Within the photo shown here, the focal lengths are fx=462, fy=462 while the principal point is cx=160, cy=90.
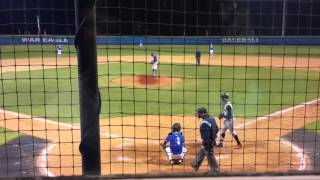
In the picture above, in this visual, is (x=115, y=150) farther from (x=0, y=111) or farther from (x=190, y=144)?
(x=0, y=111)

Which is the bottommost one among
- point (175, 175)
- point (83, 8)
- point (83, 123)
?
point (175, 175)

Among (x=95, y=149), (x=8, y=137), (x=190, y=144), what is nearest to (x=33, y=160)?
(x=8, y=137)

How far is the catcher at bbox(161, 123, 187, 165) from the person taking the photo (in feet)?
31.0

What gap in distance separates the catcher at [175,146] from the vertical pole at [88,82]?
21.5 feet

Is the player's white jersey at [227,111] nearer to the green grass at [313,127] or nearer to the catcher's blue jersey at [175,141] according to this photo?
the catcher's blue jersey at [175,141]

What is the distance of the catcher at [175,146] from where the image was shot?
9.44m

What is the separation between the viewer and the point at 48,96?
61.1 feet

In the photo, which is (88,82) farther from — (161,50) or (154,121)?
(161,50)

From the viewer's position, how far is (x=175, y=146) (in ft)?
31.1

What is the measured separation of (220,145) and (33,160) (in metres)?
4.38

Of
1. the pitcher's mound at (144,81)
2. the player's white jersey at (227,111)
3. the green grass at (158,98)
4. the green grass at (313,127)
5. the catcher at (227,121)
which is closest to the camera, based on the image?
the catcher at (227,121)

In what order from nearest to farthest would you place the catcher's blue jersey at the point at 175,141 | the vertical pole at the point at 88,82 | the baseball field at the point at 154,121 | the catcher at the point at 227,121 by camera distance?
the vertical pole at the point at 88,82 → the baseball field at the point at 154,121 → the catcher's blue jersey at the point at 175,141 → the catcher at the point at 227,121

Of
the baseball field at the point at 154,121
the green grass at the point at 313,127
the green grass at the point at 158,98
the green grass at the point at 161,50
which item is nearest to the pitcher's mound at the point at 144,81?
the baseball field at the point at 154,121

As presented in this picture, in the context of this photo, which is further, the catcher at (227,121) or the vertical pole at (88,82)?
the catcher at (227,121)
